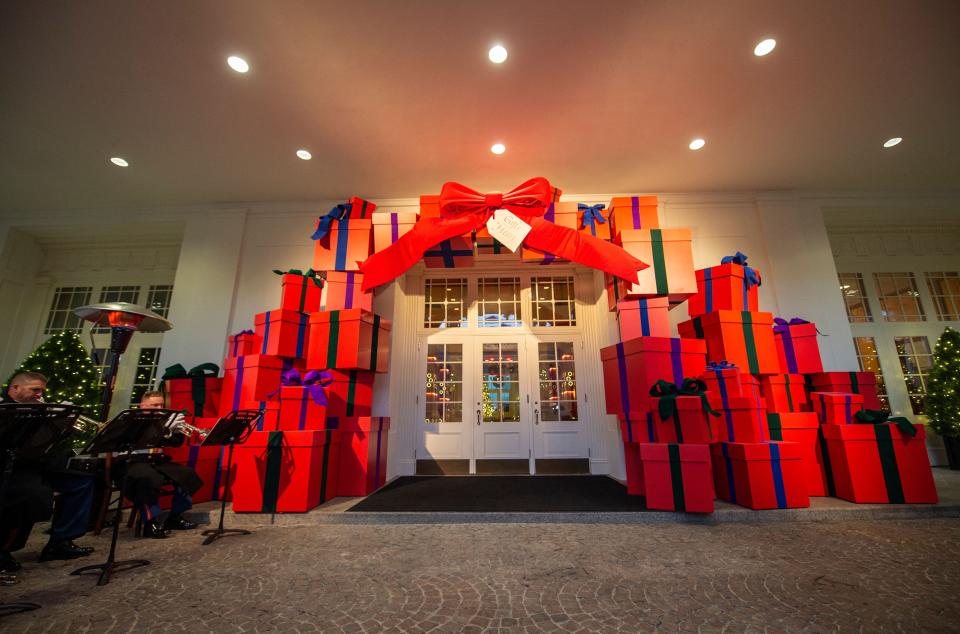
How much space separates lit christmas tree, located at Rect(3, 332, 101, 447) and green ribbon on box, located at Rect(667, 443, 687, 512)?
5940mm

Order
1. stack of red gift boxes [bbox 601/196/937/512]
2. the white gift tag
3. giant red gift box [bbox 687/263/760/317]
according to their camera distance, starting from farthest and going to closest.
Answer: giant red gift box [bbox 687/263/760/317] → the white gift tag → stack of red gift boxes [bbox 601/196/937/512]

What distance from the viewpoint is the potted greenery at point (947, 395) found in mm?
4863

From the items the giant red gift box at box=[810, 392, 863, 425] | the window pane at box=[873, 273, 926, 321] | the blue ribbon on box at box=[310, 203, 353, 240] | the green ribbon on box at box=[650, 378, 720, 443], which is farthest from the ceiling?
the giant red gift box at box=[810, 392, 863, 425]

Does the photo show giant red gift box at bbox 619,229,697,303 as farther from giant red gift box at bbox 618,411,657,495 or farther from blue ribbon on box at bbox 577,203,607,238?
giant red gift box at bbox 618,411,657,495

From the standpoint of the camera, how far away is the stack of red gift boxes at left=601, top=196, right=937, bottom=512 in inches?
109

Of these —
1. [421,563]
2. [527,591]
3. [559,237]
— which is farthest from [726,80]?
[421,563]

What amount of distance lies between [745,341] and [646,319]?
0.89 m

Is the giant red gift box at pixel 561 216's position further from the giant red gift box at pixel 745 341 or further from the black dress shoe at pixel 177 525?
the black dress shoe at pixel 177 525

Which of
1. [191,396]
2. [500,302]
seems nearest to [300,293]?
[191,396]

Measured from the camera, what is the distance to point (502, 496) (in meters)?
3.32

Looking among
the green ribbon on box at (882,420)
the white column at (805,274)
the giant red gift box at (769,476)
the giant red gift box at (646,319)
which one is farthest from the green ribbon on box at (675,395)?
the white column at (805,274)

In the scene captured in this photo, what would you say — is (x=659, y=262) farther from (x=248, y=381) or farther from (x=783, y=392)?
(x=248, y=381)

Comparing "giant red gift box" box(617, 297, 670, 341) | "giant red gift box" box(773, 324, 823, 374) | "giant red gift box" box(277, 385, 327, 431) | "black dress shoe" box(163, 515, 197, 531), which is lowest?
"black dress shoe" box(163, 515, 197, 531)

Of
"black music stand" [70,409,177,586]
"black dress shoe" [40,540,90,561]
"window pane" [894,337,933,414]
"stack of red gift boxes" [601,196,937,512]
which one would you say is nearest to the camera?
"black music stand" [70,409,177,586]
